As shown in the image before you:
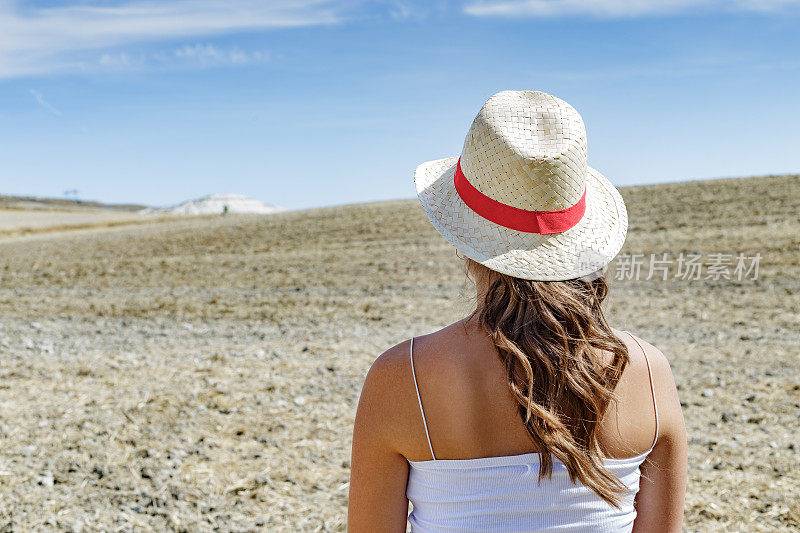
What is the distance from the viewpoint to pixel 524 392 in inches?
51.0

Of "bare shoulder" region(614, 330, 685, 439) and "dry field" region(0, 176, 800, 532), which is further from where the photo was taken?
"dry field" region(0, 176, 800, 532)

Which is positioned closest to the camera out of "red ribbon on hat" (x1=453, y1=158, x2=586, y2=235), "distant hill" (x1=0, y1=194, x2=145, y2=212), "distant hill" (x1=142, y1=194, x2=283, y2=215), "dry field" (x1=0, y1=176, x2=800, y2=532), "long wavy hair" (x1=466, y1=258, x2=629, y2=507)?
"long wavy hair" (x1=466, y1=258, x2=629, y2=507)

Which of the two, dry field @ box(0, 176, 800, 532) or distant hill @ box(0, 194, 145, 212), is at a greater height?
distant hill @ box(0, 194, 145, 212)

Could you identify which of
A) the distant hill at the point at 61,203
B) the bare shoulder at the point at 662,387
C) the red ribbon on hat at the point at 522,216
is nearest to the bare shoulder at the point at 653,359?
the bare shoulder at the point at 662,387

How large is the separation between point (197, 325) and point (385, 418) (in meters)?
7.23

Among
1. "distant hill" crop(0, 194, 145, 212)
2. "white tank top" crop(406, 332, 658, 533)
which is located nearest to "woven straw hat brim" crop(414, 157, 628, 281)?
"white tank top" crop(406, 332, 658, 533)

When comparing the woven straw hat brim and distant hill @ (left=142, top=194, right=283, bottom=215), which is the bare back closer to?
the woven straw hat brim

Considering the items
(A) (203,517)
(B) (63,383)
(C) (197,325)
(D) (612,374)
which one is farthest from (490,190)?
(C) (197,325)

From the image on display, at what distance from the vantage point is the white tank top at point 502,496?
1.31m

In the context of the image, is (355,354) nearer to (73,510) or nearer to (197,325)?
(197,325)

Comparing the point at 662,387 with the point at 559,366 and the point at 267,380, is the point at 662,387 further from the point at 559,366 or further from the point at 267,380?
the point at 267,380

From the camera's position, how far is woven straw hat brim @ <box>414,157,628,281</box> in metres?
1.41

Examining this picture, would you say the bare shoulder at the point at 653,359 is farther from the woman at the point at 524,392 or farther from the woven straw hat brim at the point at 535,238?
the woven straw hat brim at the point at 535,238

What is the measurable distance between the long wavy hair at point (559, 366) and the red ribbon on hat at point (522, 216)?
0.16 m
